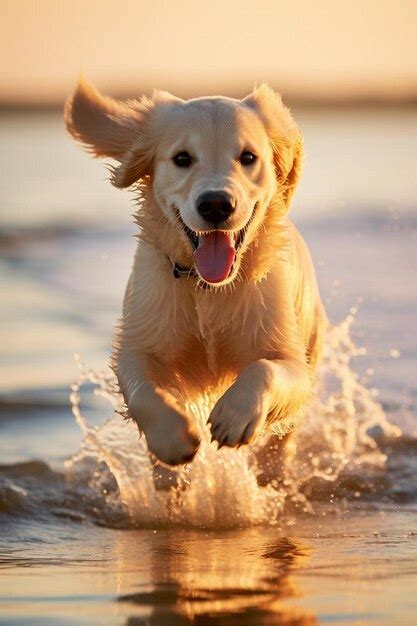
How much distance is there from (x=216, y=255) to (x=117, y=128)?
0.78 meters

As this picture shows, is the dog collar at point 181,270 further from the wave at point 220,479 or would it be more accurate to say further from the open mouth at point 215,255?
the wave at point 220,479

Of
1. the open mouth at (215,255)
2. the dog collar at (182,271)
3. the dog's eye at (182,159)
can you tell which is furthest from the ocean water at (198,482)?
the dog's eye at (182,159)

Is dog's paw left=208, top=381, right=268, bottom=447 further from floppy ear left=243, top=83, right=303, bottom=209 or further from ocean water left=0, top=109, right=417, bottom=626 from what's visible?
floppy ear left=243, top=83, right=303, bottom=209

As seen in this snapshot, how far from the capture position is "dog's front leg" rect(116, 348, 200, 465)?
5766 mm

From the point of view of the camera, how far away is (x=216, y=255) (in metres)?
6.18

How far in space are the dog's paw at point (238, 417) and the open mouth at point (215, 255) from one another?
490 millimetres

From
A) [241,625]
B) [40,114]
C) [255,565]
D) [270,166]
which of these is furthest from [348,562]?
[40,114]

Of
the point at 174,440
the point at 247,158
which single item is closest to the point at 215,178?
the point at 247,158

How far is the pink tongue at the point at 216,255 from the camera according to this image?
20.2 feet

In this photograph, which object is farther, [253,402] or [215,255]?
[215,255]

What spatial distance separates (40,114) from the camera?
29.5 meters

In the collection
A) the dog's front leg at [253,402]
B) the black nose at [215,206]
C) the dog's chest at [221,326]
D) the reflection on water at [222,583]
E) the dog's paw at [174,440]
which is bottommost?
the reflection on water at [222,583]

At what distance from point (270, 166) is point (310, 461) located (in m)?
2.05

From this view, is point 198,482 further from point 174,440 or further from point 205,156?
point 205,156
